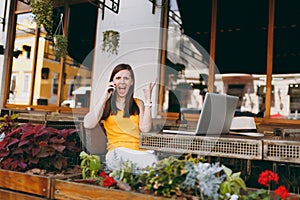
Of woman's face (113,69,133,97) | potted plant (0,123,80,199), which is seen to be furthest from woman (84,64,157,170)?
potted plant (0,123,80,199)

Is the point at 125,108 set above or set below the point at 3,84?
below

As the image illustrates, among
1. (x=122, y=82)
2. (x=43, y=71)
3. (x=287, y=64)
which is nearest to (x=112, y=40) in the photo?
(x=43, y=71)

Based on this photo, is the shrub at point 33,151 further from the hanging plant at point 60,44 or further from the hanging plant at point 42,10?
the hanging plant at point 60,44

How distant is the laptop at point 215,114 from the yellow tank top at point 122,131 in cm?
48

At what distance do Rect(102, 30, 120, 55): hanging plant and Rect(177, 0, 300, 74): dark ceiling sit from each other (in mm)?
1592

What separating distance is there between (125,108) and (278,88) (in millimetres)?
6326

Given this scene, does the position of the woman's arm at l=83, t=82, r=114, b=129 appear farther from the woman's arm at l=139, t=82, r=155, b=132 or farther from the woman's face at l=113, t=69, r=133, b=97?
the woman's arm at l=139, t=82, r=155, b=132

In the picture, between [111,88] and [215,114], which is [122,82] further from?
[215,114]

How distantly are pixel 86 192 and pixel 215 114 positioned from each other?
0.91 metres

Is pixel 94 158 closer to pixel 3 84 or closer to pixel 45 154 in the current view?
pixel 45 154

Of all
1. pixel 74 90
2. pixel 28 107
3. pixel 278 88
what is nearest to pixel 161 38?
pixel 74 90

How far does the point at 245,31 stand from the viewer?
766 cm

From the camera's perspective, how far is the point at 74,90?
6.33 m

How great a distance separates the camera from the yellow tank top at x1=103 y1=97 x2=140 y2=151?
2.34 m
